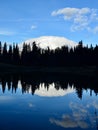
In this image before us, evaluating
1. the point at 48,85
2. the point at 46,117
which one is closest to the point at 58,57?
the point at 48,85

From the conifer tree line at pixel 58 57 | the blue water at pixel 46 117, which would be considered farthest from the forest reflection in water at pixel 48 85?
the conifer tree line at pixel 58 57

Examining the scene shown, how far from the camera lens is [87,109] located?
992 inches

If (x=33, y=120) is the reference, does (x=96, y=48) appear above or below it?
above

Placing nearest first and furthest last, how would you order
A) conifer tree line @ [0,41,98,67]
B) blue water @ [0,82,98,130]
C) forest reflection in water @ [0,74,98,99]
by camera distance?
blue water @ [0,82,98,130] → forest reflection in water @ [0,74,98,99] → conifer tree line @ [0,41,98,67]

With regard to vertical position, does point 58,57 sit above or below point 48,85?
above

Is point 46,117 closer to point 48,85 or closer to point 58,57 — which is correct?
point 48,85

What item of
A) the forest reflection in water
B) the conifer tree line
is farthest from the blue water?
the conifer tree line

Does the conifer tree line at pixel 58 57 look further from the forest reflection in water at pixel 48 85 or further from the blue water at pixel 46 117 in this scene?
the blue water at pixel 46 117

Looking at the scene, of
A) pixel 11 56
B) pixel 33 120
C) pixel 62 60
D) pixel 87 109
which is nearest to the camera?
pixel 33 120

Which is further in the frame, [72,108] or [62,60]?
[62,60]

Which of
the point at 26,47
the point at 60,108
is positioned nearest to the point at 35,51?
the point at 26,47

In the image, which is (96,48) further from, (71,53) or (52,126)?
(52,126)

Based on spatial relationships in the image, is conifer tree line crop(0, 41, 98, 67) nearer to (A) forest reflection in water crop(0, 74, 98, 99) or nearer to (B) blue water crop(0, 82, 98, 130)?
(A) forest reflection in water crop(0, 74, 98, 99)

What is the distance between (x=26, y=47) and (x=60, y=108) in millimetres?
142252
